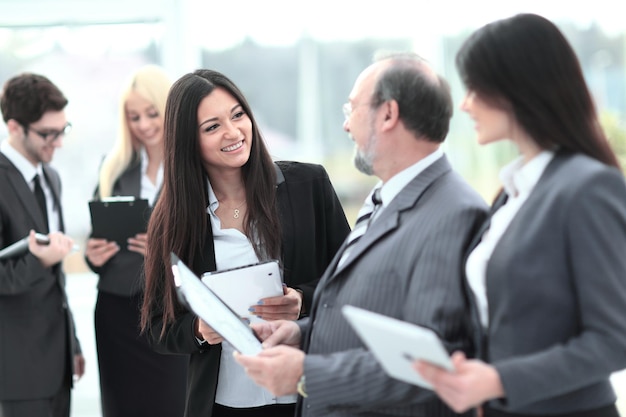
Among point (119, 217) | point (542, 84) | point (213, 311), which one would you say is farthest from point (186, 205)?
point (119, 217)

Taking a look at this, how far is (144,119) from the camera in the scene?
12.6ft

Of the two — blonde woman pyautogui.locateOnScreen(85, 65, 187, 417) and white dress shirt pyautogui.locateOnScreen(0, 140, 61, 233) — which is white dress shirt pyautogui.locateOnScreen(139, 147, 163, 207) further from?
white dress shirt pyautogui.locateOnScreen(0, 140, 61, 233)

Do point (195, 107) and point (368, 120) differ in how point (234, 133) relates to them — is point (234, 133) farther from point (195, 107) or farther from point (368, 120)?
point (368, 120)

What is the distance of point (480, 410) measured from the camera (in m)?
1.63

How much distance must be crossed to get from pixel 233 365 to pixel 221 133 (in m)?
0.64

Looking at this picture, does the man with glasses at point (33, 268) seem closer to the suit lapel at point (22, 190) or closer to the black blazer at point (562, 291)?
the suit lapel at point (22, 190)

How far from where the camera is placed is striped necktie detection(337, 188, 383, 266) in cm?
190

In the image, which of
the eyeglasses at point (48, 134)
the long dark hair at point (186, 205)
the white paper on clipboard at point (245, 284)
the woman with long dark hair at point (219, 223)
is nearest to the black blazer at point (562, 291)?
the white paper on clipboard at point (245, 284)

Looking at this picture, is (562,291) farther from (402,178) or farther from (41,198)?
(41,198)

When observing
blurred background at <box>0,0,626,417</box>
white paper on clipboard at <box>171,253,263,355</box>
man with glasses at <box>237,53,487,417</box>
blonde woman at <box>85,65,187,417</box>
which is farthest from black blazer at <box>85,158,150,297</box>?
man with glasses at <box>237,53,487,417</box>

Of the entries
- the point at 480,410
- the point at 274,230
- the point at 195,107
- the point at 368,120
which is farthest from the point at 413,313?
the point at 195,107

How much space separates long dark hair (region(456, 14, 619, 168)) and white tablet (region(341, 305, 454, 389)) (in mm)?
437

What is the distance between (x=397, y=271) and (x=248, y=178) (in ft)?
2.87

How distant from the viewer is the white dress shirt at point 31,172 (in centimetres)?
360
